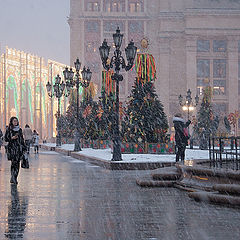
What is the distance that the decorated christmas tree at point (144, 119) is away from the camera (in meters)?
28.2

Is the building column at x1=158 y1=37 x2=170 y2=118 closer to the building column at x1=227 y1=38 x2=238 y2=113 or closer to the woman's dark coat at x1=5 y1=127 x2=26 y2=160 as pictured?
the building column at x1=227 y1=38 x2=238 y2=113

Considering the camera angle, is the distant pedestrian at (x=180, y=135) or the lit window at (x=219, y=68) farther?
the lit window at (x=219, y=68)

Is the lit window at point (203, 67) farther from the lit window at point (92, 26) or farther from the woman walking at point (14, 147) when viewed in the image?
the woman walking at point (14, 147)

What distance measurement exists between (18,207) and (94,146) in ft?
93.3

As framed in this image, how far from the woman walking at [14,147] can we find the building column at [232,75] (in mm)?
80380

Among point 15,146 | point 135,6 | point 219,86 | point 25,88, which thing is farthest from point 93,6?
point 15,146

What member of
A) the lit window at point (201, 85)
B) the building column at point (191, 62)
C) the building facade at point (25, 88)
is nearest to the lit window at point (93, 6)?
the building column at point (191, 62)

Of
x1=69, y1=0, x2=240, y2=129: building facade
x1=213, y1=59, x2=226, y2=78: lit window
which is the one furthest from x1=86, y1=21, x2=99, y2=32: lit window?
x1=213, y1=59, x2=226, y2=78: lit window

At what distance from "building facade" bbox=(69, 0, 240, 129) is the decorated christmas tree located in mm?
62560

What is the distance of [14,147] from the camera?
43.9ft

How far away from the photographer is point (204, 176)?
11164 millimetres

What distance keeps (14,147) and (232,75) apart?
82369mm

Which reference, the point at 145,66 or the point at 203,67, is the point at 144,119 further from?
the point at 203,67

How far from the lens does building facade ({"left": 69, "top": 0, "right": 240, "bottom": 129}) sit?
93250mm
